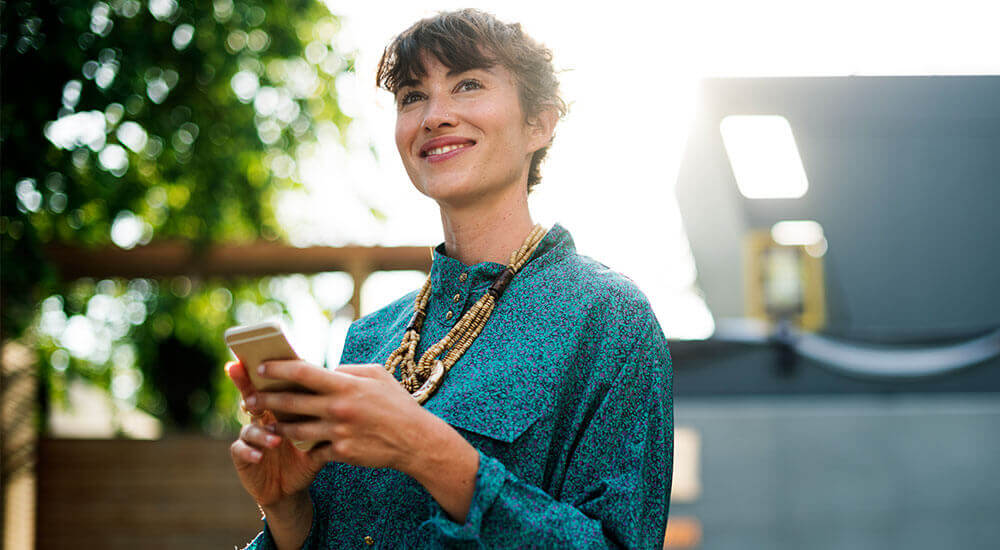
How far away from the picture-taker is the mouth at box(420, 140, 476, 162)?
49.8 inches

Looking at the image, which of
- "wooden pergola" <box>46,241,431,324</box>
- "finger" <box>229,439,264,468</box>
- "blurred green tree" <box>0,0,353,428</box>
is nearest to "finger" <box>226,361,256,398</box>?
"finger" <box>229,439,264,468</box>

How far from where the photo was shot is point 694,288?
7.34 m

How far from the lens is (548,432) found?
1.12 m

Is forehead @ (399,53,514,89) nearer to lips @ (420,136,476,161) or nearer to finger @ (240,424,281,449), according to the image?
lips @ (420,136,476,161)

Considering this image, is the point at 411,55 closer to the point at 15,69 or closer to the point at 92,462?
the point at 15,69

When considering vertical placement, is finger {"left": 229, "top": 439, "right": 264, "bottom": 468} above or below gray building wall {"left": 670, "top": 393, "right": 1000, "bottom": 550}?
above

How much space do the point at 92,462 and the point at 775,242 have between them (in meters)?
4.90

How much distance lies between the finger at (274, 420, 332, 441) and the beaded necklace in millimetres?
257

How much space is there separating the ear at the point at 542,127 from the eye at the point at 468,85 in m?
0.09

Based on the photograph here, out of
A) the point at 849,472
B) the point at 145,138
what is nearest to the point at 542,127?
the point at 145,138

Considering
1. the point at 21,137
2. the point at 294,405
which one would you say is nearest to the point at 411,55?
the point at 294,405

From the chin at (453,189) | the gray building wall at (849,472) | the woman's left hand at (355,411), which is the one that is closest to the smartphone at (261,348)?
the woman's left hand at (355,411)

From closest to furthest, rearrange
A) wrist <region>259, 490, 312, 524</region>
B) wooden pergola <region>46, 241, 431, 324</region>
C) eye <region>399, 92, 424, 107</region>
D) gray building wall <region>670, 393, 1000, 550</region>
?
wrist <region>259, 490, 312, 524</region>, eye <region>399, 92, 424, 107</region>, gray building wall <region>670, 393, 1000, 550</region>, wooden pergola <region>46, 241, 431, 324</region>

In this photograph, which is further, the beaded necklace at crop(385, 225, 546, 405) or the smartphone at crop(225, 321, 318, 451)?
the beaded necklace at crop(385, 225, 546, 405)
